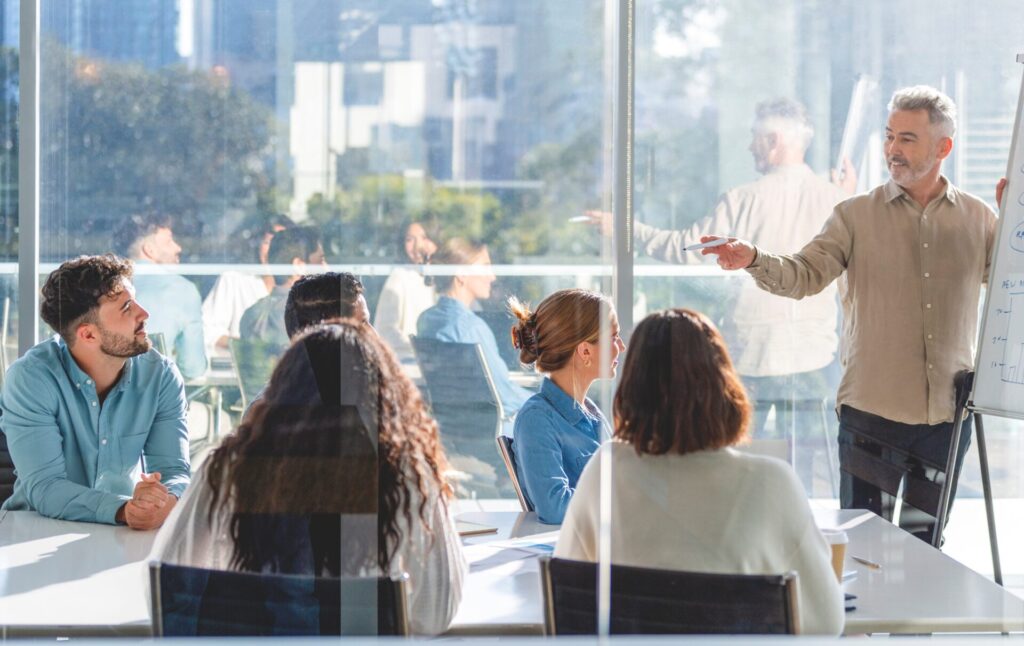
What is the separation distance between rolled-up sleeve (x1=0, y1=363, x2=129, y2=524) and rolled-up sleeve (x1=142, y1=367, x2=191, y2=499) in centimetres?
21

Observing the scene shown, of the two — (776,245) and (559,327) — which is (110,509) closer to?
(559,327)

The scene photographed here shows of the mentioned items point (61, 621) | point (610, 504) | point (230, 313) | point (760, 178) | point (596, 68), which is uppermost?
point (596, 68)

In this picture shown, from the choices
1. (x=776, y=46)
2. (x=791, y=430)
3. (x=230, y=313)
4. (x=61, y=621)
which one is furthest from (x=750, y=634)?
(x=776, y=46)

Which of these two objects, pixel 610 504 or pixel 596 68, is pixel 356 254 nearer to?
pixel 596 68

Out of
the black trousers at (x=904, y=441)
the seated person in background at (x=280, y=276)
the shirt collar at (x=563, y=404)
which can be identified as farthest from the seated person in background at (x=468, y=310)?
the black trousers at (x=904, y=441)

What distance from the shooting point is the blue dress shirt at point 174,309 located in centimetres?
357

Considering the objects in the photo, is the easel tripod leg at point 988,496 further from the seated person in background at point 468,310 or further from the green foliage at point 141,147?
the green foliage at point 141,147

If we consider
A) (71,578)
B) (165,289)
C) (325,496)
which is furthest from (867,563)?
(165,289)

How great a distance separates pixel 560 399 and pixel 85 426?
1168 millimetres

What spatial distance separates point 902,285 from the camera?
10.9 feet

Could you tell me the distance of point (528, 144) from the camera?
3.43 metres

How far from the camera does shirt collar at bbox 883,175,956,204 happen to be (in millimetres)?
3386

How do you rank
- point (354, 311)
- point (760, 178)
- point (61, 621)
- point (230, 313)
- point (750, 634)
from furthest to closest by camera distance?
point (760, 178)
point (230, 313)
point (354, 311)
point (61, 621)
point (750, 634)

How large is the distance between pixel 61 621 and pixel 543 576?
82 centimetres
